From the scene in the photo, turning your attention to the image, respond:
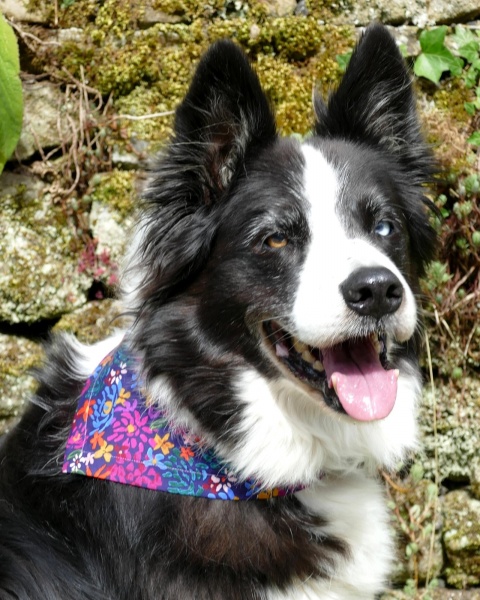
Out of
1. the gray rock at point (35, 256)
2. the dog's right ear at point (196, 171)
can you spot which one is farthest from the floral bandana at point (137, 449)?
the gray rock at point (35, 256)

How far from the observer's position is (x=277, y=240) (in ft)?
8.87

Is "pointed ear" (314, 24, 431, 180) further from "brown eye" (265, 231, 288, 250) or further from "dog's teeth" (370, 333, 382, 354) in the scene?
"dog's teeth" (370, 333, 382, 354)

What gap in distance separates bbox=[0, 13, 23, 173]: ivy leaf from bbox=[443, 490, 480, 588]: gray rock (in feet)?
9.88

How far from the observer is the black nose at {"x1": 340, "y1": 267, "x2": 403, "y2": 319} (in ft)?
7.77

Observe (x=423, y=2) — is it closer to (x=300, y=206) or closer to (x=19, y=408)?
(x=300, y=206)

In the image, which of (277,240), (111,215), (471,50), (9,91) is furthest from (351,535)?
(471,50)

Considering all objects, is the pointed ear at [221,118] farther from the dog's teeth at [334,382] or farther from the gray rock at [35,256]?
the gray rock at [35,256]

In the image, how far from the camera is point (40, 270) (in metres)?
4.17

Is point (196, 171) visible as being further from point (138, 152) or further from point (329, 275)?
point (138, 152)

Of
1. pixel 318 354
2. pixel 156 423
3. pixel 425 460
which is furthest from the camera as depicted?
pixel 425 460

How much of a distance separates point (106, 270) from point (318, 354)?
1.91 meters

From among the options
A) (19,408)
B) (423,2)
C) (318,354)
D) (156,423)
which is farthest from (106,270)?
(423,2)

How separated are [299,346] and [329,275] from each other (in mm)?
326

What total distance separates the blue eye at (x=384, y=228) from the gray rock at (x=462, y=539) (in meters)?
1.95
